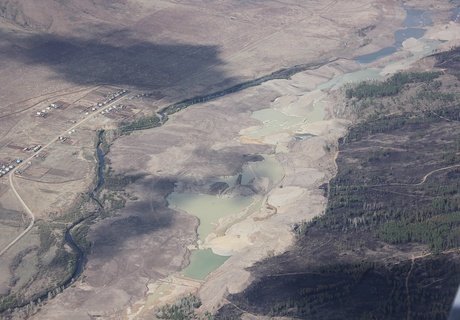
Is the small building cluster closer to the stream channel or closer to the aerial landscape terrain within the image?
the aerial landscape terrain

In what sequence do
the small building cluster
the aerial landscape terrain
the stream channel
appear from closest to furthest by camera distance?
1. the aerial landscape terrain
2. the stream channel
3. the small building cluster

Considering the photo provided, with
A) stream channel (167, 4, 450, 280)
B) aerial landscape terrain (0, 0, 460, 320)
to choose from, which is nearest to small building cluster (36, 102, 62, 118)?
aerial landscape terrain (0, 0, 460, 320)

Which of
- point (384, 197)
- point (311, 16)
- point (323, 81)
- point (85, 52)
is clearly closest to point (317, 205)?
point (384, 197)

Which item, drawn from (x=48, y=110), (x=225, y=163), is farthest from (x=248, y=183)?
(x=48, y=110)

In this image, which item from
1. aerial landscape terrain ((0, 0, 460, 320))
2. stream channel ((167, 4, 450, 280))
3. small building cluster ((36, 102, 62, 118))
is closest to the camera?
aerial landscape terrain ((0, 0, 460, 320))

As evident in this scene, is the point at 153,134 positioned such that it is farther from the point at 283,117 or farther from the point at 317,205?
the point at 317,205

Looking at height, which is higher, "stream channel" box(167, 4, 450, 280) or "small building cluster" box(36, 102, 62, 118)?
"small building cluster" box(36, 102, 62, 118)

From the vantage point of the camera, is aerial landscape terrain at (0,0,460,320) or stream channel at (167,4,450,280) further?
stream channel at (167,4,450,280)

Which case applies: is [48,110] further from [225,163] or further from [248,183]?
[248,183]

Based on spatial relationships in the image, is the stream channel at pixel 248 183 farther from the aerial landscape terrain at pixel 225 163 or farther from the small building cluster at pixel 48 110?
the small building cluster at pixel 48 110
